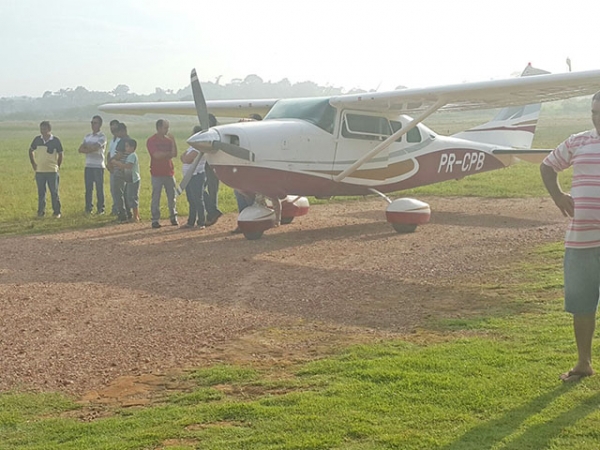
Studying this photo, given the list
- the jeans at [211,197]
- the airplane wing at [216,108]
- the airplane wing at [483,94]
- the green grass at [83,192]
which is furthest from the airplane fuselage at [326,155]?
the green grass at [83,192]

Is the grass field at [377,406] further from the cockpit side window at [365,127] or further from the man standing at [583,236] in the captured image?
the cockpit side window at [365,127]

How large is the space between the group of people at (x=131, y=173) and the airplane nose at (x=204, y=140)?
3.36 ft

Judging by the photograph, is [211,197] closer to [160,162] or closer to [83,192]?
[160,162]

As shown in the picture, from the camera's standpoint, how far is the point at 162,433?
4566 mm

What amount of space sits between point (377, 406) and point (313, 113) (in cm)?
939

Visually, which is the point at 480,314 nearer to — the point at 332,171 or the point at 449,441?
the point at 449,441

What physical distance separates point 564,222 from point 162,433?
11.1 m

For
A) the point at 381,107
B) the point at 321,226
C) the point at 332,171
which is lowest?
the point at 321,226

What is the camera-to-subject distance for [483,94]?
508 inches

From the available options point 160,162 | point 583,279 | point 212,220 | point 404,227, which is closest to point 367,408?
point 583,279

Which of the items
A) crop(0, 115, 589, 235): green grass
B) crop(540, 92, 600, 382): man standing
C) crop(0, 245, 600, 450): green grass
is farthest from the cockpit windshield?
crop(540, 92, 600, 382): man standing

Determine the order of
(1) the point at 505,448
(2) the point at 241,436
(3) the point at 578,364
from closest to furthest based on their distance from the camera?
(1) the point at 505,448 < (2) the point at 241,436 < (3) the point at 578,364

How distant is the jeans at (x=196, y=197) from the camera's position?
47.0 ft

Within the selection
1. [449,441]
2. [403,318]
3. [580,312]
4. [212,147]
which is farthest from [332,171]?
[449,441]
